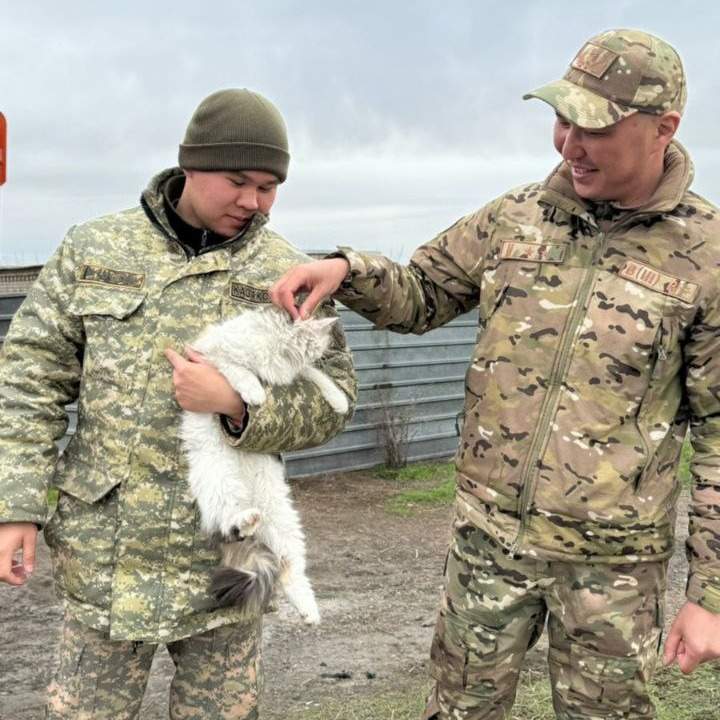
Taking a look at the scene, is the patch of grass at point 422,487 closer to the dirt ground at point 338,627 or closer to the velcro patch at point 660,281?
the dirt ground at point 338,627

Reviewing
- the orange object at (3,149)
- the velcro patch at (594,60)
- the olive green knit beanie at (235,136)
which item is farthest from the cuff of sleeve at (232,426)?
the orange object at (3,149)

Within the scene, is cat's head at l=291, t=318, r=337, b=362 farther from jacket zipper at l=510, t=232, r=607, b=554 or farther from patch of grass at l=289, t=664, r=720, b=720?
patch of grass at l=289, t=664, r=720, b=720

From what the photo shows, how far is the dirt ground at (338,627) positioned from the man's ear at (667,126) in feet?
9.04

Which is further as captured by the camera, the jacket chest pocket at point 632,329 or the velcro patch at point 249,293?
the velcro patch at point 249,293

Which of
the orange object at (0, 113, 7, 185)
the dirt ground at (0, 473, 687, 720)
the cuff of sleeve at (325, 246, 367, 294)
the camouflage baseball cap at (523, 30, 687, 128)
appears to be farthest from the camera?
the orange object at (0, 113, 7, 185)

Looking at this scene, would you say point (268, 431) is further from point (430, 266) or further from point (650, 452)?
point (650, 452)

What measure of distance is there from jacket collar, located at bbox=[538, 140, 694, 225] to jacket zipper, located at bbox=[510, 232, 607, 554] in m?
0.10

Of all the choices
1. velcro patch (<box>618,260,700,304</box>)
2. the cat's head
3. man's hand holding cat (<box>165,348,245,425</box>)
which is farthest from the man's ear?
man's hand holding cat (<box>165,348,245,425</box>)

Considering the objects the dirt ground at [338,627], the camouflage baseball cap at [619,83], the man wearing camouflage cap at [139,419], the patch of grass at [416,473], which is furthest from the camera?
the patch of grass at [416,473]

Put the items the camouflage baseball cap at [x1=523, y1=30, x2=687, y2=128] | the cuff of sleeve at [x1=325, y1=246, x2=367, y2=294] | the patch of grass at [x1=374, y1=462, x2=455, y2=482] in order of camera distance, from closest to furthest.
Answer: the camouflage baseball cap at [x1=523, y1=30, x2=687, y2=128] < the cuff of sleeve at [x1=325, y1=246, x2=367, y2=294] < the patch of grass at [x1=374, y1=462, x2=455, y2=482]

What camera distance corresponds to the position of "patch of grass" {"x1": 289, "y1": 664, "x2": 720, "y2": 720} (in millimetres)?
4008

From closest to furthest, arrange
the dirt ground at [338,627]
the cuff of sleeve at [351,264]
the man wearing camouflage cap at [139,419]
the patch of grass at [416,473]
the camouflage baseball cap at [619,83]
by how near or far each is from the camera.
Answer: the camouflage baseball cap at [619,83] < the man wearing camouflage cap at [139,419] < the cuff of sleeve at [351,264] < the dirt ground at [338,627] < the patch of grass at [416,473]

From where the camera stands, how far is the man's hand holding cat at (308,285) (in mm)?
2518

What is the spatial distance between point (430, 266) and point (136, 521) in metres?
1.09
